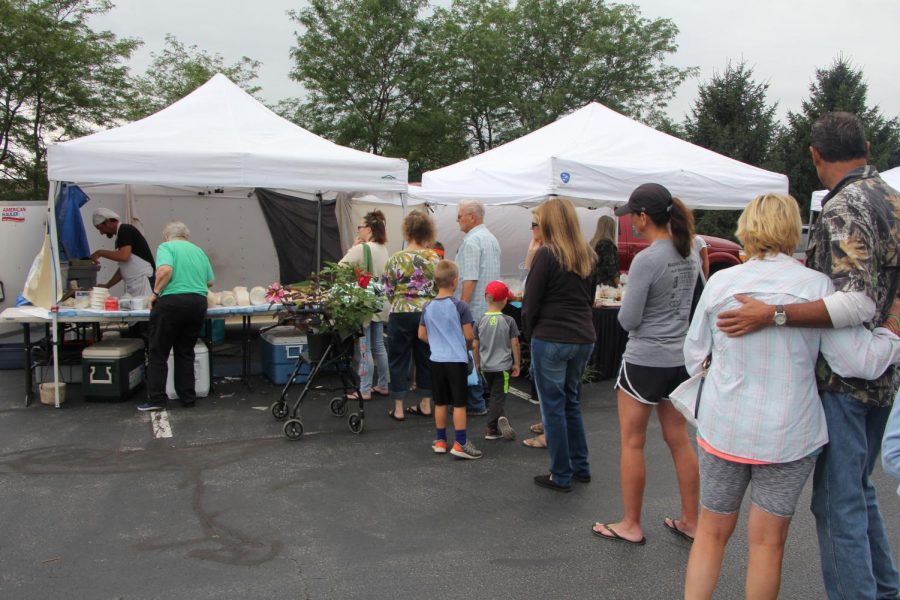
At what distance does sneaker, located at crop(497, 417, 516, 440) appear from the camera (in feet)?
17.3

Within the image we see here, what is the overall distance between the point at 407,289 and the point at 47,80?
45.0 feet

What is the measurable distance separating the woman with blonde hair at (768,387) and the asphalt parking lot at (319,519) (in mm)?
881

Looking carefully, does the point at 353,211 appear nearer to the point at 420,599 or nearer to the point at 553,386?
the point at 553,386

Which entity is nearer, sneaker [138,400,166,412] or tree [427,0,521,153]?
sneaker [138,400,166,412]

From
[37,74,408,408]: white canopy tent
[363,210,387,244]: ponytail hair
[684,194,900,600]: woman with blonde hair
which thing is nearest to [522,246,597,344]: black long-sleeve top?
[684,194,900,600]: woman with blonde hair

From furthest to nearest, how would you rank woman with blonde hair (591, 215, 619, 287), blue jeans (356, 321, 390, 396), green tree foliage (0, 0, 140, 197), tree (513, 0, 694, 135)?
tree (513, 0, 694, 135), green tree foliage (0, 0, 140, 197), woman with blonde hair (591, 215, 619, 287), blue jeans (356, 321, 390, 396)

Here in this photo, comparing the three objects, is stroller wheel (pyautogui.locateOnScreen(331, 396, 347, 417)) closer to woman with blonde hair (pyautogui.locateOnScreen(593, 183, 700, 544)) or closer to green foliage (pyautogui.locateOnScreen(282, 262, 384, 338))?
green foliage (pyautogui.locateOnScreen(282, 262, 384, 338))

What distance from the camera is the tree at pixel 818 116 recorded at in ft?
74.6

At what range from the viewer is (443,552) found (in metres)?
3.37

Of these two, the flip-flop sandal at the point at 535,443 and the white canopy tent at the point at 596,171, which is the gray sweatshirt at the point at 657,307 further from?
the white canopy tent at the point at 596,171

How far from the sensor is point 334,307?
206 inches

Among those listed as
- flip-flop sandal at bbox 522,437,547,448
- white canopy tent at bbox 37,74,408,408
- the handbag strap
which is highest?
white canopy tent at bbox 37,74,408,408

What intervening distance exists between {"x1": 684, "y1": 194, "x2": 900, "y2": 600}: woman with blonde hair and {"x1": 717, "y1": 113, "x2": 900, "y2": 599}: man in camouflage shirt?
0.05 m

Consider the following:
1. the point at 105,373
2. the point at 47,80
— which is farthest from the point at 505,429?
the point at 47,80
